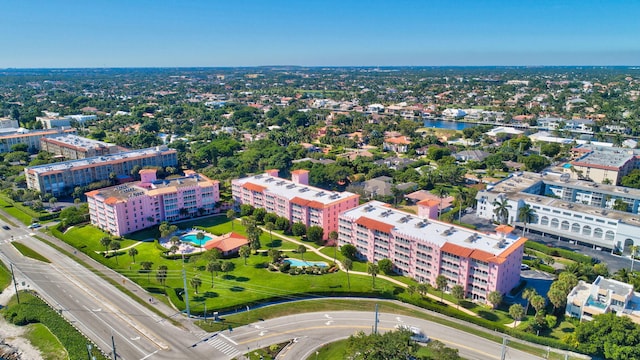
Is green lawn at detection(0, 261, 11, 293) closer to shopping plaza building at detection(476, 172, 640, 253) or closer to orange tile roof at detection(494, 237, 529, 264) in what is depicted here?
orange tile roof at detection(494, 237, 529, 264)

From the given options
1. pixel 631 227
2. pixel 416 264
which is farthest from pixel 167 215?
pixel 631 227

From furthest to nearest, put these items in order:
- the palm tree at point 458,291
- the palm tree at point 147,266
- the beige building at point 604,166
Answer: the beige building at point 604,166 < the palm tree at point 147,266 < the palm tree at point 458,291

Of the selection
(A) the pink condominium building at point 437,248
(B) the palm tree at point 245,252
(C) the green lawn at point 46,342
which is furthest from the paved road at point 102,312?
(A) the pink condominium building at point 437,248

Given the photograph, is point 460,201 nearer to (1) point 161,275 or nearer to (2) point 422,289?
(2) point 422,289

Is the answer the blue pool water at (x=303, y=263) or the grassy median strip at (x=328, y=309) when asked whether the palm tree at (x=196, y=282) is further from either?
the blue pool water at (x=303, y=263)

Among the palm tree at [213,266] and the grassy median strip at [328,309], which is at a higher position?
the palm tree at [213,266]

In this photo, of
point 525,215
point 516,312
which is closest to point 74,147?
point 525,215

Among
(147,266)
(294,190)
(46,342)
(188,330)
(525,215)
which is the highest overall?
(294,190)

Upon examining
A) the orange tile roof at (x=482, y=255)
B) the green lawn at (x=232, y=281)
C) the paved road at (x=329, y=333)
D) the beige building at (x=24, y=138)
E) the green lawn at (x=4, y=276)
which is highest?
the beige building at (x=24, y=138)
